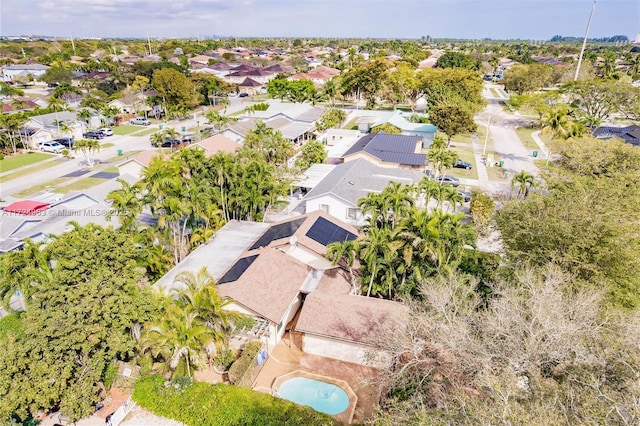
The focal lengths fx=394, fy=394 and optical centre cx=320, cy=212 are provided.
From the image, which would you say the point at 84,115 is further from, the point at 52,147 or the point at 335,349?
the point at 335,349

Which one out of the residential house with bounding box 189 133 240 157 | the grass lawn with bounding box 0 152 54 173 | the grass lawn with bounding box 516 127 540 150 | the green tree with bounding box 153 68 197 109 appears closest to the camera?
the residential house with bounding box 189 133 240 157

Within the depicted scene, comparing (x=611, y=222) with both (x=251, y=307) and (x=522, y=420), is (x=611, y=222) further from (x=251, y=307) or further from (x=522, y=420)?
(x=251, y=307)

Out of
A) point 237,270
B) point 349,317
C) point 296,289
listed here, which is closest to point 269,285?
point 296,289

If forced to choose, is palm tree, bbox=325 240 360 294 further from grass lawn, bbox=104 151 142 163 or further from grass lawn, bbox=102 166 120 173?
grass lawn, bbox=104 151 142 163

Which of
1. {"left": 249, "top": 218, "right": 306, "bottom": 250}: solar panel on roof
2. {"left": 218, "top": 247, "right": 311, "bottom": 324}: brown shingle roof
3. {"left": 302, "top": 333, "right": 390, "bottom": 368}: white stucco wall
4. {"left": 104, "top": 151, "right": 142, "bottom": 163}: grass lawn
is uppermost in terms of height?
{"left": 249, "top": 218, "right": 306, "bottom": 250}: solar panel on roof

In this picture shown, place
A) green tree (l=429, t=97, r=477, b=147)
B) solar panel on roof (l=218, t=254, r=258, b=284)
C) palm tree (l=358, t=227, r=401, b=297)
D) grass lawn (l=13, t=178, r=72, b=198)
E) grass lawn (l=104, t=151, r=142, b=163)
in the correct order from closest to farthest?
palm tree (l=358, t=227, r=401, b=297) < solar panel on roof (l=218, t=254, r=258, b=284) < grass lawn (l=13, t=178, r=72, b=198) < grass lawn (l=104, t=151, r=142, b=163) < green tree (l=429, t=97, r=477, b=147)

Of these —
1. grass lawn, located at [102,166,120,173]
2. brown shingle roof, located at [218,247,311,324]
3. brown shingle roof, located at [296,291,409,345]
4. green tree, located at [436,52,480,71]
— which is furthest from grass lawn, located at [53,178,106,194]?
green tree, located at [436,52,480,71]

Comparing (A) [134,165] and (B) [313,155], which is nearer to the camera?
(A) [134,165]
